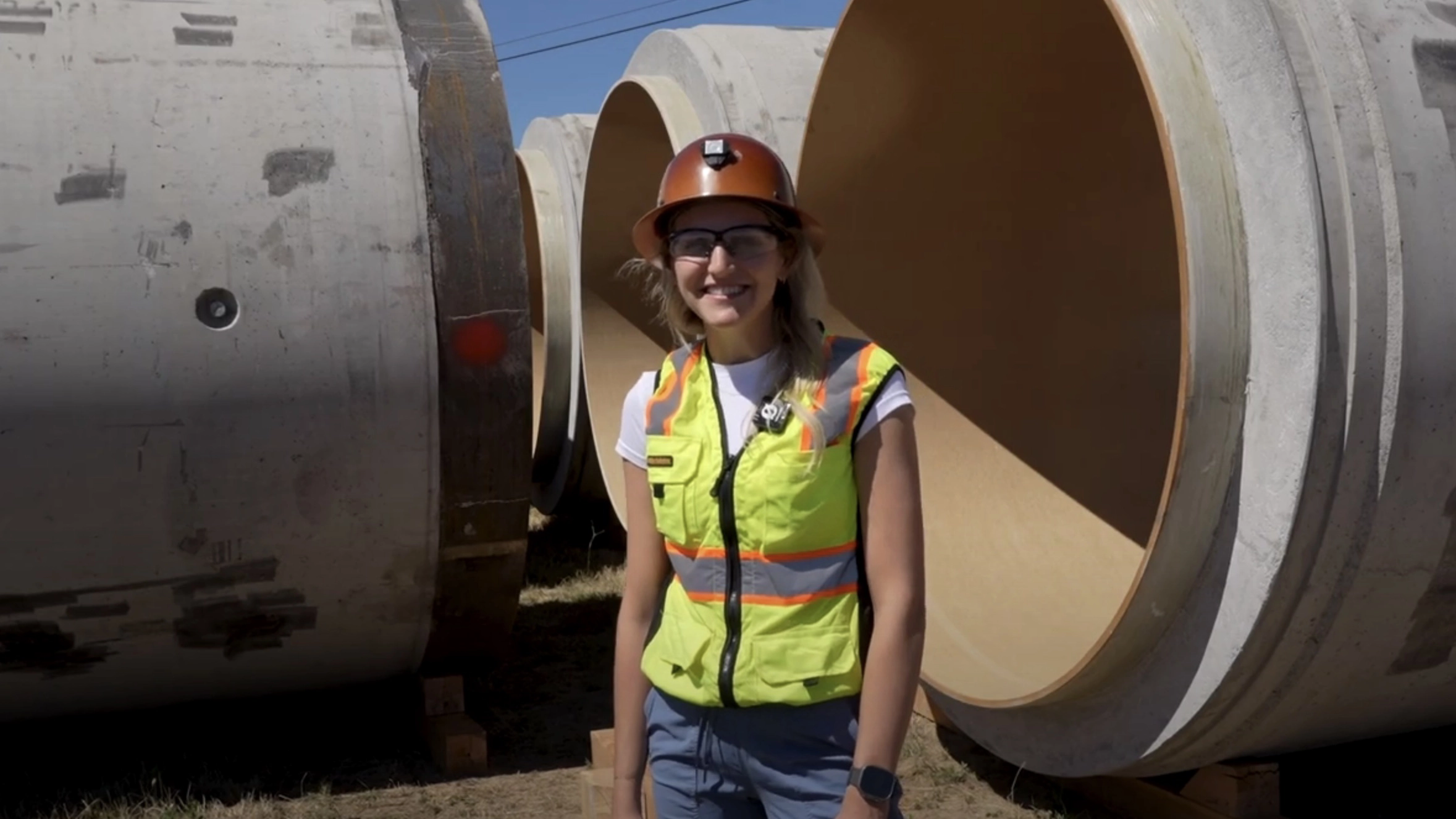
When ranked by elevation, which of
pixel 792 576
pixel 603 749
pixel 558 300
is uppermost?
pixel 792 576

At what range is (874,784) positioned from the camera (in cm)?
182

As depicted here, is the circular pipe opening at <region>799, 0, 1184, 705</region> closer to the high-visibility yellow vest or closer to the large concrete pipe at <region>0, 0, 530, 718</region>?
the large concrete pipe at <region>0, 0, 530, 718</region>

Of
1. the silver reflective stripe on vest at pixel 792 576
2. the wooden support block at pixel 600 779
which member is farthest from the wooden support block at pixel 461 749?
the silver reflective stripe on vest at pixel 792 576

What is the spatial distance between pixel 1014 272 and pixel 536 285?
4.55m

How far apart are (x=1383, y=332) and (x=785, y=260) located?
138 cm

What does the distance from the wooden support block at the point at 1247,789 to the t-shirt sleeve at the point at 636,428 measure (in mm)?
1955

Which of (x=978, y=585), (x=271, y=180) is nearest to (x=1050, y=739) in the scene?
(x=978, y=585)

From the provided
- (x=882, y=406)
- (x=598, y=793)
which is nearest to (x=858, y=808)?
(x=882, y=406)

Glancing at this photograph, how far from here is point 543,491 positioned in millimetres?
7691

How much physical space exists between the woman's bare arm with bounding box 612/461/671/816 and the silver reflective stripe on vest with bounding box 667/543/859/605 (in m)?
0.18

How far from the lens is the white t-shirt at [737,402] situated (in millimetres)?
1946

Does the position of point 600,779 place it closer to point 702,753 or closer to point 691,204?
point 702,753

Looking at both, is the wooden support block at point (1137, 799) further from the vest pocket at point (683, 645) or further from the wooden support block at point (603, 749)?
the vest pocket at point (683, 645)

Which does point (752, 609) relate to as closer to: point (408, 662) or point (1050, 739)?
point (1050, 739)
